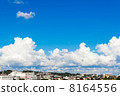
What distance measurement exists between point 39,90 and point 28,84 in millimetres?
671

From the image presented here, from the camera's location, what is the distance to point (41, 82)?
8.12m

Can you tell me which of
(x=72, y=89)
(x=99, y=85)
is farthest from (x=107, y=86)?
(x=72, y=89)

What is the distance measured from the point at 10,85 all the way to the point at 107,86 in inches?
116

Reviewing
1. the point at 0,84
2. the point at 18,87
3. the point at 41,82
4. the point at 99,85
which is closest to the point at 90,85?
the point at 99,85

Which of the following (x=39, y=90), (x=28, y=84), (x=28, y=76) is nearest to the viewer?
(x=39, y=90)

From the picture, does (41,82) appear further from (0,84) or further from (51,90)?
(0,84)

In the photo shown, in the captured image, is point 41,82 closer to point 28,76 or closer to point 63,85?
point 63,85

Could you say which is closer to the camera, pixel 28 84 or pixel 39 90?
pixel 39 90

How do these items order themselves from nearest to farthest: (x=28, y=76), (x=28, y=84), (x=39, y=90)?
(x=39, y=90) < (x=28, y=84) < (x=28, y=76)

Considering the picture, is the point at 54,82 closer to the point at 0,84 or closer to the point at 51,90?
the point at 51,90

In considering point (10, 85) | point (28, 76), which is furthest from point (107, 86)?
point (28, 76)

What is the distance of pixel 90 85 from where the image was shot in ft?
25.9

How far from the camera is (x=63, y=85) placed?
8.07 m

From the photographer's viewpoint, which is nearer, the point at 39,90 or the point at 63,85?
the point at 39,90
